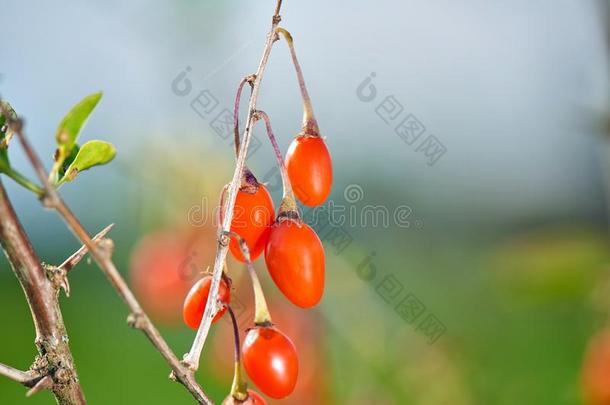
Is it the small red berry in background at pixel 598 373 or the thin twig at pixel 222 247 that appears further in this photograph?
the small red berry in background at pixel 598 373

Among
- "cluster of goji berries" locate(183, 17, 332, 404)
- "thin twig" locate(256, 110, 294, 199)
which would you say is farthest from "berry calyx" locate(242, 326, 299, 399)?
"thin twig" locate(256, 110, 294, 199)

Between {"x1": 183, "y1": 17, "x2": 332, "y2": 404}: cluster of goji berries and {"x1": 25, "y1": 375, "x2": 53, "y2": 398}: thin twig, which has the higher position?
{"x1": 183, "y1": 17, "x2": 332, "y2": 404}: cluster of goji berries

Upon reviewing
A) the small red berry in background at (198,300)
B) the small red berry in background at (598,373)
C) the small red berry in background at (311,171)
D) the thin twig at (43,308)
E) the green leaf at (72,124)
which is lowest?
the thin twig at (43,308)

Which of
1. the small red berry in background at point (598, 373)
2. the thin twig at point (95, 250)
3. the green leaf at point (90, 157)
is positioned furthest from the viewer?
the small red berry in background at point (598, 373)

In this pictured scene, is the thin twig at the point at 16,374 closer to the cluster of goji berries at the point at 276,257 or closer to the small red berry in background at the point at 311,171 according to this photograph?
the cluster of goji berries at the point at 276,257

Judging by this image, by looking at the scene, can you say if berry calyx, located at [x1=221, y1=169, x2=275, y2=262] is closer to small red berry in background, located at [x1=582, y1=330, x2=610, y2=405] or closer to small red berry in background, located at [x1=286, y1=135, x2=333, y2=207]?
small red berry in background, located at [x1=286, y1=135, x2=333, y2=207]

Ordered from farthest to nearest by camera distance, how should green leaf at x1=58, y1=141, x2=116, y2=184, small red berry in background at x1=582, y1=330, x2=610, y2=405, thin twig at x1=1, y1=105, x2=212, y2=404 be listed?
small red berry in background at x1=582, y1=330, x2=610, y2=405 < green leaf at x1=58, y1=141, x2=116, y2=184 < thin twig at x1=1, y1=105, x2=212, y2=404

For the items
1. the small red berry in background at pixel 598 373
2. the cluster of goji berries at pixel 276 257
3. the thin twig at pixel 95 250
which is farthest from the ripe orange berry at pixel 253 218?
the small red berry in background at pixel 598 373

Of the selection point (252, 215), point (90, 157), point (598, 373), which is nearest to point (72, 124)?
point (90, 157)
